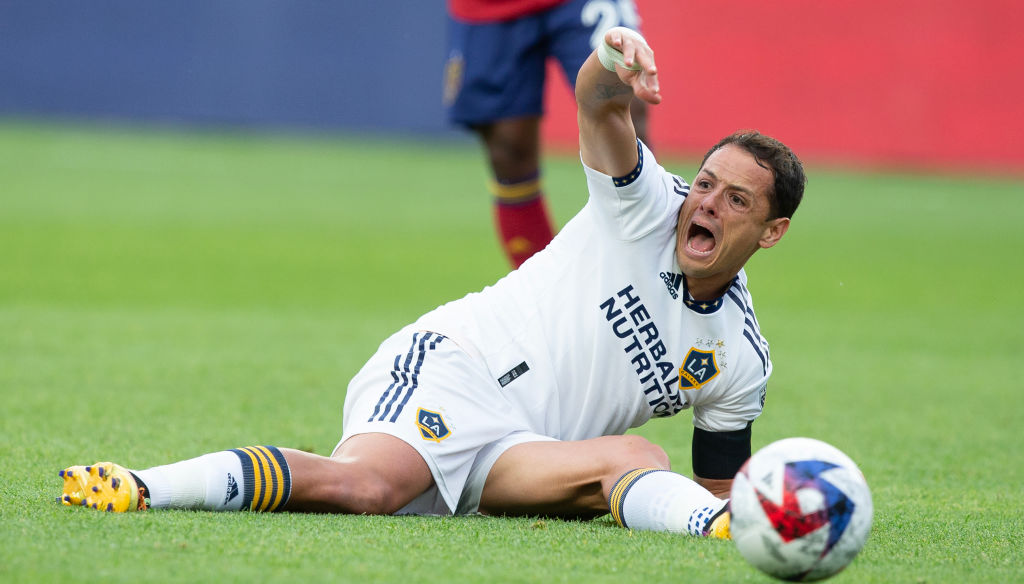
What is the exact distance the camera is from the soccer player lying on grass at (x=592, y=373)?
3109mm

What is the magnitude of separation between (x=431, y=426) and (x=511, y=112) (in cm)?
287

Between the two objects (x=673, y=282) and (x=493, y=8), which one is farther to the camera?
(x=493, y=8)

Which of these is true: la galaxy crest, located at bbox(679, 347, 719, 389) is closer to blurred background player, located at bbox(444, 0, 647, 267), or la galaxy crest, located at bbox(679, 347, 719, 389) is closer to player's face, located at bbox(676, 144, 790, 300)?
player's face, located at bbox(676, 144, 790, 300)

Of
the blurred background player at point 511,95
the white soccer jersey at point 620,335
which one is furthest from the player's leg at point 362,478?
the blurred background player at point 511,95

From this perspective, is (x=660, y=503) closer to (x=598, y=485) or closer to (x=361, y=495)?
(x=598, y=485)

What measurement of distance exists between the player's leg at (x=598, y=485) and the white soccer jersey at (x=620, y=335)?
6.1 inches

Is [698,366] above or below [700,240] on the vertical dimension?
below

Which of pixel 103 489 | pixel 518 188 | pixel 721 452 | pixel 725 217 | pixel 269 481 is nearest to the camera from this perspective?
pixel 103 489

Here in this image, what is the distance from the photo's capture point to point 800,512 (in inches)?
101

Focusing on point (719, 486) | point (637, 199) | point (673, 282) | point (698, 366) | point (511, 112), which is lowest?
point (719, 486)

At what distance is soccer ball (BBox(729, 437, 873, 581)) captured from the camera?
99.8 inches

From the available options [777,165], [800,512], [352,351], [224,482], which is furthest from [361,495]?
[352,351]

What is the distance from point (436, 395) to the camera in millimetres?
3354

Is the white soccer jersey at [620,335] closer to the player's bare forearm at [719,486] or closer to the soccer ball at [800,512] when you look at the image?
the player's bare forearm at [719,486]
